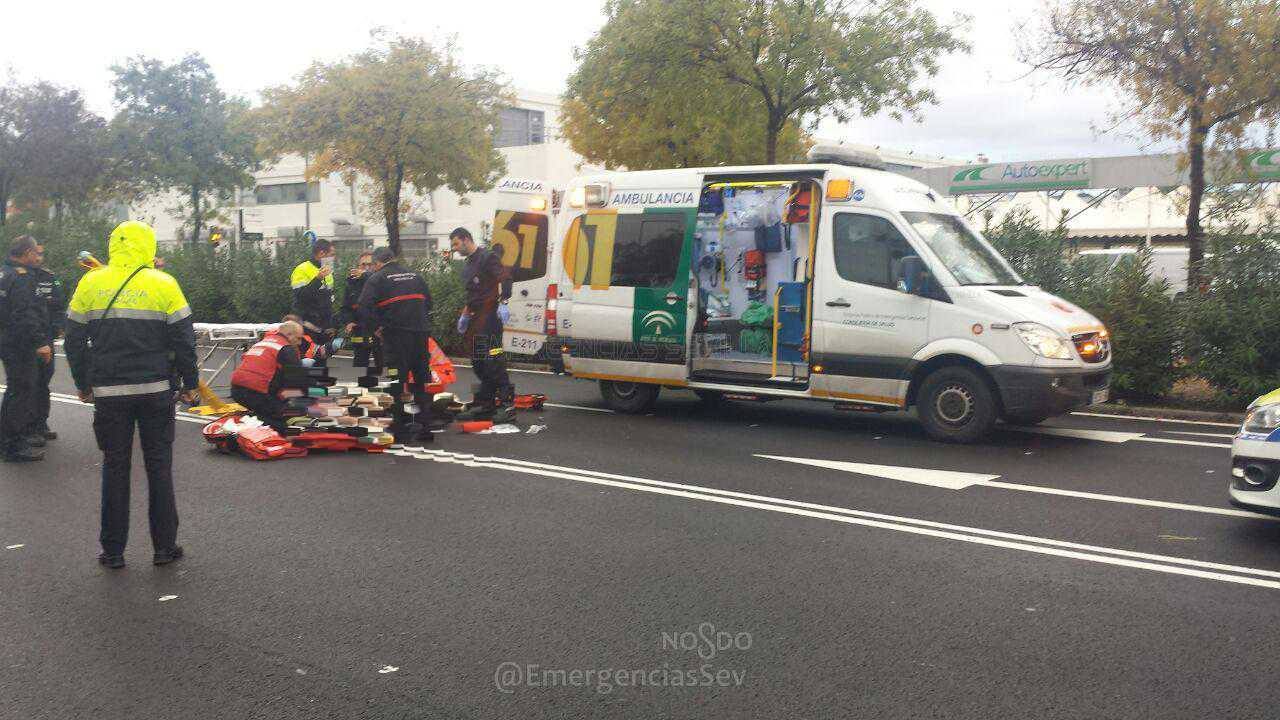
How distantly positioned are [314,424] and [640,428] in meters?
3.18

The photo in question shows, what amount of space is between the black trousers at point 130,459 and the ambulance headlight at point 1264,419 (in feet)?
20.2

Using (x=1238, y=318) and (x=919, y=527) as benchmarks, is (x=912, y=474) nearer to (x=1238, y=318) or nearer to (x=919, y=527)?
(x=919, y=527)

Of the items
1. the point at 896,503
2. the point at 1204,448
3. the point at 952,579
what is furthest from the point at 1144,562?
the point at 1204,448

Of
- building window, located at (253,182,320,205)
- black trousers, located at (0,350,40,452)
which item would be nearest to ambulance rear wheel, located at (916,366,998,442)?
black trousers, located at (0,350,40,452)

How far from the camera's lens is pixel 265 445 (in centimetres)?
916

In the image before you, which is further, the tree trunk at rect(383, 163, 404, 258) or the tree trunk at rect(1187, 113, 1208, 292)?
the tree trunk at rect(383, 163, 404, 258)

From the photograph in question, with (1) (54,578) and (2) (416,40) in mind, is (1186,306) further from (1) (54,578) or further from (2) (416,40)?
(2) (416,40)

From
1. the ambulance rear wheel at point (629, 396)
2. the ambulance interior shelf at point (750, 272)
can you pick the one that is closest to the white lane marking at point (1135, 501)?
the ambulance interior shelf at point (750, 272)

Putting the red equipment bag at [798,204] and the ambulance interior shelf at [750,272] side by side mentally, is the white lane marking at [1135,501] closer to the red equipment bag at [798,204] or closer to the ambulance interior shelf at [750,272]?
the ambulance interior shelf at [750,272]

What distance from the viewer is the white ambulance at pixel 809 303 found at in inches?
373

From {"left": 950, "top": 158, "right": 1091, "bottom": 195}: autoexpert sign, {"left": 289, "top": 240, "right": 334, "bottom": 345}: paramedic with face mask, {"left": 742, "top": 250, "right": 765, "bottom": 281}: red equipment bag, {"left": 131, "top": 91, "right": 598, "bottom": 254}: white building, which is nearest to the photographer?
{"left": 742, "top": 250, "right": 765, "bottom": 281}: red equipment bag

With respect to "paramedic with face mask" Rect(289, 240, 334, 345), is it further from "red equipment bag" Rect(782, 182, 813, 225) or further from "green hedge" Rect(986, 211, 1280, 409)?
"green hedge" Rect(986, 211, 1280, 409)

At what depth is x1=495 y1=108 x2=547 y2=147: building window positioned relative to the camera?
5231cm

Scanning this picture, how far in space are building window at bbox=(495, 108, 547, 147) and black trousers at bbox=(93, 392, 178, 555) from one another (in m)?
47.3
